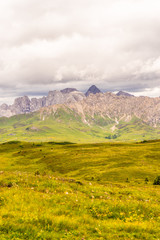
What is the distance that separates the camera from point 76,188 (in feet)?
73.2

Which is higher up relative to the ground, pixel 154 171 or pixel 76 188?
pixel 76 188

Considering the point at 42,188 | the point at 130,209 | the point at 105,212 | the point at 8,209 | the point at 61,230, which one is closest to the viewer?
the point at 61,230

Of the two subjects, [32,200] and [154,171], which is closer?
[32,200]

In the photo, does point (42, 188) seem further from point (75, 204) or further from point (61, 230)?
point (61, 230)

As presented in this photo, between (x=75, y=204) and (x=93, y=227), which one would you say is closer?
(x=93, y=227)

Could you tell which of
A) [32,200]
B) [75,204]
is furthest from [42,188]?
[75,204]

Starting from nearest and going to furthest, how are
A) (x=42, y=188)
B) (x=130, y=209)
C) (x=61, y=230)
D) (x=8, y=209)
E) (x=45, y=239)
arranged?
(x=45, y=239), (x=61, y=230), (x=8, y=209), (x=130, y=209), (x=42, y=188)

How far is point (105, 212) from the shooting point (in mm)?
14641

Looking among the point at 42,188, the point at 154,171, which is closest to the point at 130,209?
the point at 42,188

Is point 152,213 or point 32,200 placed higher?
point 32,200

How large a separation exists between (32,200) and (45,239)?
6.01 meters

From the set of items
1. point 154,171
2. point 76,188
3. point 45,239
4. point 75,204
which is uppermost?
point 45,239

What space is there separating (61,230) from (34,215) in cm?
239

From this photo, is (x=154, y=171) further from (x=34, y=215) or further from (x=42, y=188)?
(x=34, y=215)
